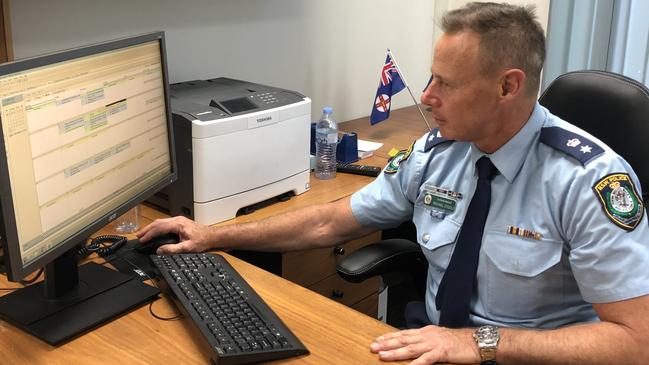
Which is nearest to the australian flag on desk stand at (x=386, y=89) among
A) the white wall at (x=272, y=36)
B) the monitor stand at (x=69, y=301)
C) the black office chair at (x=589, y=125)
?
the white wall at (x=272, y=36)

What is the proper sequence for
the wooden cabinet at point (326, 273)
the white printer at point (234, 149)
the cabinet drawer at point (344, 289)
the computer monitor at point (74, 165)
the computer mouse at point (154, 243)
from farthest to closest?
1. the cabinet drawer at point (344, 289)
2. the wooden cabinet at point (326, 273)
3. the white printer at point (234, 149)
4. the computer mouse at point (154, 243)
5. the computer monitor at point (74, 165)

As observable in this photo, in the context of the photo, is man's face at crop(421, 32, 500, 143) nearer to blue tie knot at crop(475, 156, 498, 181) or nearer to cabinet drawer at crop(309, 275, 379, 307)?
→ blue tie knot at crop(475, 156, 498, 181)

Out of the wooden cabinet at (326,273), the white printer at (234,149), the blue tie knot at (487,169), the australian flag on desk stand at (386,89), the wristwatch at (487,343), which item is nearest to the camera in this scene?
the wristwatch at (487,343)

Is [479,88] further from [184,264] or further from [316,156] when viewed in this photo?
[316,156]

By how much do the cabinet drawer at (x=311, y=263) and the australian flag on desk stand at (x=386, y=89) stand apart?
2.68 feet

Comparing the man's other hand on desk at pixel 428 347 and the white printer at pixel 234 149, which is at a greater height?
the white printer at pixel 234 149

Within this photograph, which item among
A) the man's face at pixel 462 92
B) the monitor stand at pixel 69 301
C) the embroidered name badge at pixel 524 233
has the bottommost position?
the monitor stand at pixel 69 301

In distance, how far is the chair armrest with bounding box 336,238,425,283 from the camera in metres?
1.63

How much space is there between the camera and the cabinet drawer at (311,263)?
189cm

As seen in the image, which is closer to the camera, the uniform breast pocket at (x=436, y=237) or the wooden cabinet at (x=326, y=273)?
the uniform breast pocket at (x=436, y=237)

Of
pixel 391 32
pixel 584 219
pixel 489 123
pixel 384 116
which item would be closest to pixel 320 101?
pixel 384 116

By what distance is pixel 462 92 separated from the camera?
1430mm

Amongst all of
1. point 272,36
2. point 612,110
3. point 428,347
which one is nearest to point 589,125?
point 612,110

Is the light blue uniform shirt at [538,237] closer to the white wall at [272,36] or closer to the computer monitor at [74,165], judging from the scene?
the computer monitor at [74,165]
